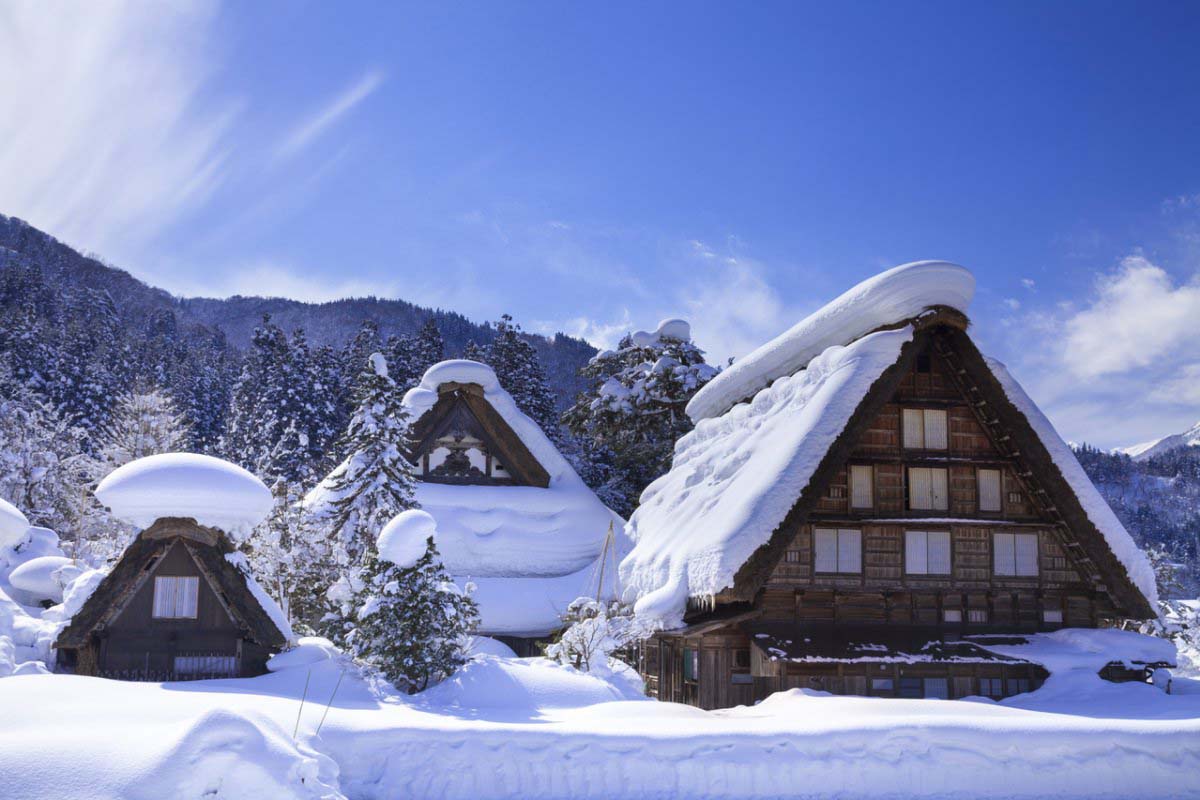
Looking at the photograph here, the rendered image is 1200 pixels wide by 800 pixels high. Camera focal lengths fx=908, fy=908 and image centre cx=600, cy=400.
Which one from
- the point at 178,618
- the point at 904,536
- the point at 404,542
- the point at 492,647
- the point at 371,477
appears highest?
the point at 371,477

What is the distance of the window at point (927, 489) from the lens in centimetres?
1642

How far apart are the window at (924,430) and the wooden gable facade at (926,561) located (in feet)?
0.07

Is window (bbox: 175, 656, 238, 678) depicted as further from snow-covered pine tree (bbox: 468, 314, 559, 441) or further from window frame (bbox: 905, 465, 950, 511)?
snow-covered pine tree (bbox: 468, 314, 559, 441)

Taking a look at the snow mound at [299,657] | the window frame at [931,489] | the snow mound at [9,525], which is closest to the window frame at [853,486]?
the window frame at [931,489]

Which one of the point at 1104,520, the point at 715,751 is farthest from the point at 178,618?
the point at 1104,520

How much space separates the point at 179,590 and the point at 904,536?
1304 centimetres

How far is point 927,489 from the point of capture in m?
16.5

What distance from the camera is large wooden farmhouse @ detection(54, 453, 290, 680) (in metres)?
15.9

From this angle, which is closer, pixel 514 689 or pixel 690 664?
pixel 514 689

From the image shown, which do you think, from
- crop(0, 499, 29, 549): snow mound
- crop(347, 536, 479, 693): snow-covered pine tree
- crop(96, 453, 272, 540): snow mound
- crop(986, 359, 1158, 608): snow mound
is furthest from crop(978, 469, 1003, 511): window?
crop(0, 499, 29, 549): snow mound

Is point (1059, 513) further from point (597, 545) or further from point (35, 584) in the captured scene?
point (35, 584)

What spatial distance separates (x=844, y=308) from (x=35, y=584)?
1883cm

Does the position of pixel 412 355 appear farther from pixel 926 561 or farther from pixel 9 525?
pixel 926 561

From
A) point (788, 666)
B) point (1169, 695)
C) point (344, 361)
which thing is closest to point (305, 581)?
point (788, 666)
